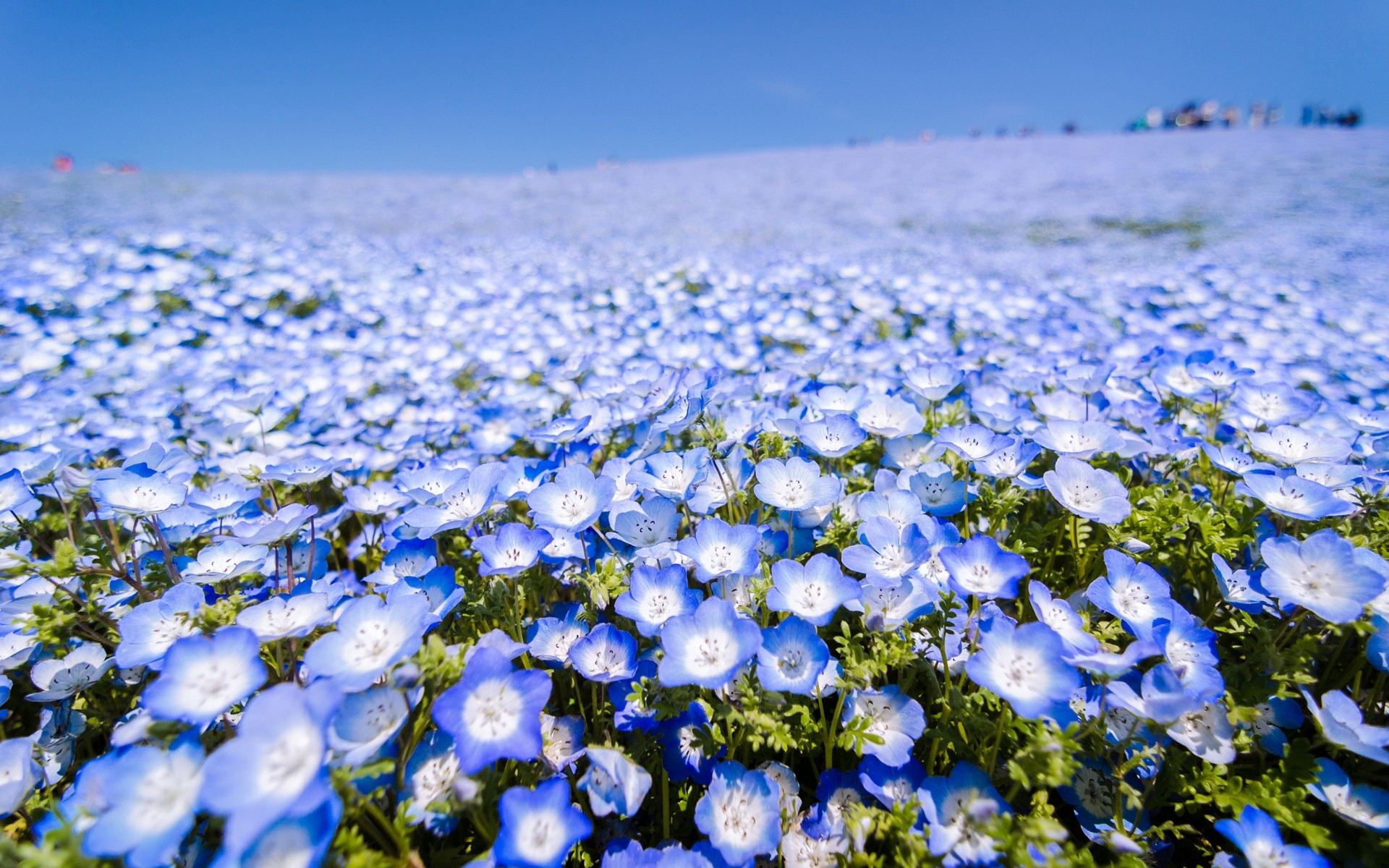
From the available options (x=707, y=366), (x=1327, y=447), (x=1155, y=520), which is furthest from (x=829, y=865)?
(x=707, y=366)

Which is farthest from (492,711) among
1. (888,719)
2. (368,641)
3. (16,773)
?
(16,773)

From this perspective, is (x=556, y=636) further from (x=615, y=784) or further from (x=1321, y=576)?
(x=1321, y=576)

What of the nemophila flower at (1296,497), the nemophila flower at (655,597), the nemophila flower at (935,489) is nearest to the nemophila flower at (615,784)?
the nemophila flower at (655,597)

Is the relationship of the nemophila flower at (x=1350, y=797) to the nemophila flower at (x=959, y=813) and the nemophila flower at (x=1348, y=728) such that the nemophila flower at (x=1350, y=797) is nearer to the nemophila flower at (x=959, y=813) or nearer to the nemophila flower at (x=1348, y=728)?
the nemophila flower at (x=1348, y=728)

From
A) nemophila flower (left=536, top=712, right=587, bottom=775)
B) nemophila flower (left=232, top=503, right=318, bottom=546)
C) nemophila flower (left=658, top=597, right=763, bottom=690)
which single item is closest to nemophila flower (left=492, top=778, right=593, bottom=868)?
nemophila flower (left=536, top=712, right=587, bottom=775)

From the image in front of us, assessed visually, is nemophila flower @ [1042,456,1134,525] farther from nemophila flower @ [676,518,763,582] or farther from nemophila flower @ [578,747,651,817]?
nemophila flower @ [578,747,651,817]

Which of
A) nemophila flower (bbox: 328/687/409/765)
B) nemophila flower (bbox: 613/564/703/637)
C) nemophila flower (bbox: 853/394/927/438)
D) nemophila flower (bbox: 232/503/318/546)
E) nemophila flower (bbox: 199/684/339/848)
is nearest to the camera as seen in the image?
nemophila flower (bbox: 199/684/339/848)
